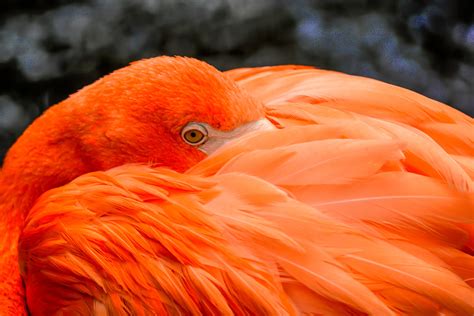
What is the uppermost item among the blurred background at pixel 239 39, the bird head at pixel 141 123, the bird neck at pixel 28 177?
the blurred background at pixel 239 39

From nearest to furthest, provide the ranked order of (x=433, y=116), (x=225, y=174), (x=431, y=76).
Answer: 1. (x=225, y=174)
2. (x=433, y=116)
3. (x=431, y=76)

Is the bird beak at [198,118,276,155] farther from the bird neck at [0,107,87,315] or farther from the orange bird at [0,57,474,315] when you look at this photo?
the bird neck at [0,107,87,315]

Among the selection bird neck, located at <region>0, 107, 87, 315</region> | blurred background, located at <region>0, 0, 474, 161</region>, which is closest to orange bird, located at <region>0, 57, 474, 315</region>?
bird neck, located at <region>0, 107, 87, 315</region>

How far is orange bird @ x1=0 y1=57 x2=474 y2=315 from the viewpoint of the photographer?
129cm

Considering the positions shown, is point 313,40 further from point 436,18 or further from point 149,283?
point 149,283

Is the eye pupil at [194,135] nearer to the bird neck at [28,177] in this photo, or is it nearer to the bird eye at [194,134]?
the bird eye at [194,134]

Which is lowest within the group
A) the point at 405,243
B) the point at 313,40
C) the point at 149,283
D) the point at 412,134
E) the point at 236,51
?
the point at 149,283

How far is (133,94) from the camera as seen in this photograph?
147cm

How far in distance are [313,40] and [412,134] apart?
4.32ft

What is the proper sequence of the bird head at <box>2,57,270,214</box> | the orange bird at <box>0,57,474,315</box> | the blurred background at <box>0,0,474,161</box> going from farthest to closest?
the blurred background at <box>0,0,474,161</box> → the bird head at <box>2,57,270,214</box> → the orange bird at <box>0,57,474,315</box>

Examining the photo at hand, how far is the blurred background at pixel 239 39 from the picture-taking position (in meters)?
2.67

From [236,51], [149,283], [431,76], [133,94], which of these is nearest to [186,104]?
[133,94]

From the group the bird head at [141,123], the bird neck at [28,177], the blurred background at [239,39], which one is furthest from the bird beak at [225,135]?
the blurred background at [239,39]

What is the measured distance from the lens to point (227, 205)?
1362 millimetres
